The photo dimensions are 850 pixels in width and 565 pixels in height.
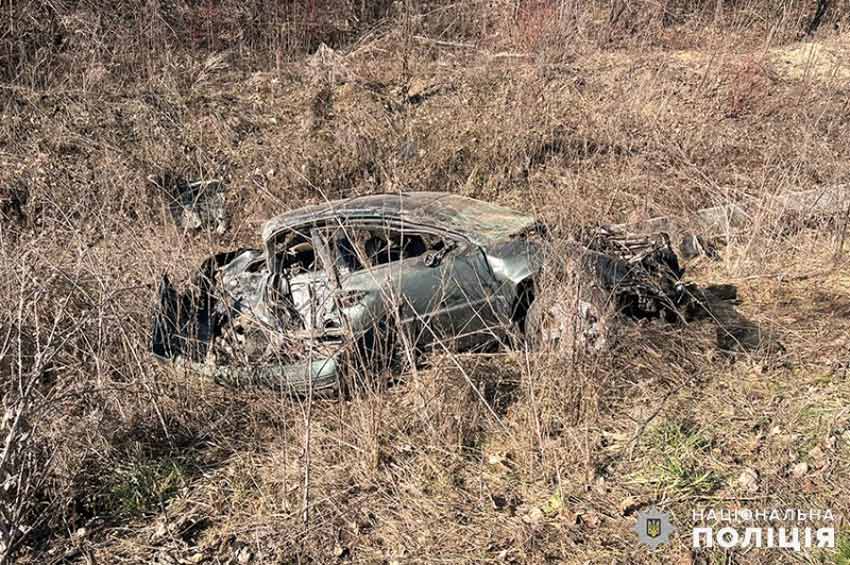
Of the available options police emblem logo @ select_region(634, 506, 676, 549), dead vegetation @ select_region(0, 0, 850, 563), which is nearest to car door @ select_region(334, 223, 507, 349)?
dead vegetation @ select_region(0, 0, 850, 563)

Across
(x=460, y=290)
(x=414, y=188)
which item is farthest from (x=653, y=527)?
→ (x=414, y=188)

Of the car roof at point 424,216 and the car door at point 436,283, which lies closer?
the car door at point 436,283

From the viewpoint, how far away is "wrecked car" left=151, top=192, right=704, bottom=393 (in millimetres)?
4941

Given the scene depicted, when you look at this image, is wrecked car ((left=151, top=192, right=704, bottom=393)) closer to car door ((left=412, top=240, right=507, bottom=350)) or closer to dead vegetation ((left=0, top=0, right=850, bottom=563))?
car door ((left=412, top=240, right=507, bottom=350))

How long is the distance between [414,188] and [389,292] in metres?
5.26

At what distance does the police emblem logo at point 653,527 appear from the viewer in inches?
148

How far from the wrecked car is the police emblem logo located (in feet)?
3.91

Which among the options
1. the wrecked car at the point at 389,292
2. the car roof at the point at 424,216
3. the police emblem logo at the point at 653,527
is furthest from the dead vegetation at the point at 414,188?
the car roof at the point at 424,216

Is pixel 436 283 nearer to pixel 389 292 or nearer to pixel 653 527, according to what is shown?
pixel 389 292

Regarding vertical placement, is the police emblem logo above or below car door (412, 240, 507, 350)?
below

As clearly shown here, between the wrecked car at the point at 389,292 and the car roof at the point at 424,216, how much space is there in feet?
0.04

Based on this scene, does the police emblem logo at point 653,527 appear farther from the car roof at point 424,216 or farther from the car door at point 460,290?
the car roof at point 424,216

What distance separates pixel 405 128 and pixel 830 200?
228 inches

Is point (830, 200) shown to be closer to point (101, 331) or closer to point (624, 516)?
point (624, 516)
